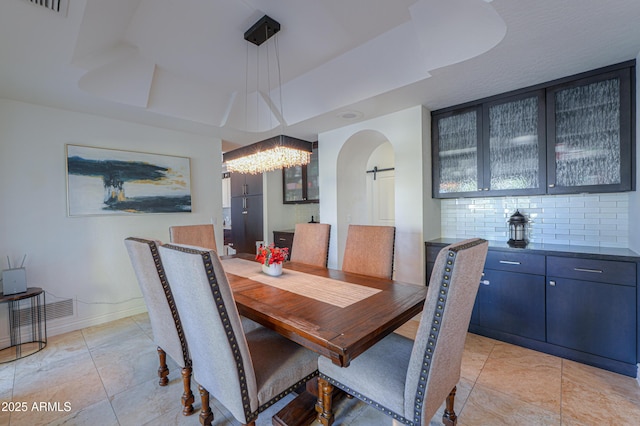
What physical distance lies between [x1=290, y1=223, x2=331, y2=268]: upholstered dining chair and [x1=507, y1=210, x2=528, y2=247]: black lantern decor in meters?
1.81

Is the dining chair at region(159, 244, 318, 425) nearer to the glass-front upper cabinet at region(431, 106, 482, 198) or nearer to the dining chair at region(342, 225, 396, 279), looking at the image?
the dining chair at region(342, 225, 396, 279)

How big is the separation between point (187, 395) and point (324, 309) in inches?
41.1

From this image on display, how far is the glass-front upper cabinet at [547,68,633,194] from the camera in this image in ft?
7.04

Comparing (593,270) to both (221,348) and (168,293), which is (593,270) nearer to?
(221,348)

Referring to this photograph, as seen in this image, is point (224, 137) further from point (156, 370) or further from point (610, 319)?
point (610, 319)

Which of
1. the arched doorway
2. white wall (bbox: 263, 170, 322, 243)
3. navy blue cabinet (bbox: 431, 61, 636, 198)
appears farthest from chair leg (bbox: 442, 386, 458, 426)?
white wall (bbox: 263, 170, 322, 243)

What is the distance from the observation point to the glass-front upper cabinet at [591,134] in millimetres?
2145

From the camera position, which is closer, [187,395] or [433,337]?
[433,337]

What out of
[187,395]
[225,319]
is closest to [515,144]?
[225,319]

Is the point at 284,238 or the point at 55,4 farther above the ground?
the point at 55,4

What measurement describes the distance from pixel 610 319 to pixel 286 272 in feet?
8.21

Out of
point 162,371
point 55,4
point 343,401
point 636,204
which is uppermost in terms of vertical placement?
point 55,4

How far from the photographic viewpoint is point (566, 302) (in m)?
2.21

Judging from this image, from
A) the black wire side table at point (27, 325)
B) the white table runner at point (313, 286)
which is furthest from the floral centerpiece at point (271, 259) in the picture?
the black wire side table at point (27, 325)
